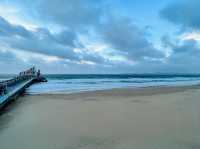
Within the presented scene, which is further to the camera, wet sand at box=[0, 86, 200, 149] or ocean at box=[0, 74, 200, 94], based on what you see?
ocean at box=[0, 74, 200, 94]

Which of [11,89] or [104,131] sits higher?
[11,89]

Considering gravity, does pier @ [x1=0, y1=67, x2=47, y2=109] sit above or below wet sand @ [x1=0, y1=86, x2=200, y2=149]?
above

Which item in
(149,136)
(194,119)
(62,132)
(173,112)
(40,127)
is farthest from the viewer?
(173,112)

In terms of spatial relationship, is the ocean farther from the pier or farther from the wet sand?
the wet sand

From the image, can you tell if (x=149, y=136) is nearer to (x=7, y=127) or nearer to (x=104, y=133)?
(x=104, y=133)

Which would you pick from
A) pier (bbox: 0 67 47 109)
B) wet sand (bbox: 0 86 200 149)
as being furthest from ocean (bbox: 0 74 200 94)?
wet sand (bbox: 0 86 200 149)

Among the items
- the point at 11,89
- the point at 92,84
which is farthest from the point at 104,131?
the point at 92,84

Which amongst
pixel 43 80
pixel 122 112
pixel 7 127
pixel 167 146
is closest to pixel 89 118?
pixel 122 112

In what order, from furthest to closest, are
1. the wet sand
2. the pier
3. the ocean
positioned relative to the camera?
1. the ocean
2. the pier
3. the wet sand

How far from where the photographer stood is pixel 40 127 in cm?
697

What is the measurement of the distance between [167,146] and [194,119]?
10.4ft

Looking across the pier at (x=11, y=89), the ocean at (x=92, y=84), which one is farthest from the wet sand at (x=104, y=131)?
the ocean at (x=92, y=84)

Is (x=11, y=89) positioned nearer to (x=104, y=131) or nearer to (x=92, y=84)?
Result: (x=104, y=131)

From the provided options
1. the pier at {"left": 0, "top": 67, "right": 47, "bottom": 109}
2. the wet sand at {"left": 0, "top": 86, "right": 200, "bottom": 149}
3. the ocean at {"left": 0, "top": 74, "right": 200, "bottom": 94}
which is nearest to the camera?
the wet sand at {"left": 0, "top": 86, "right": 200, "bottom": 149}
